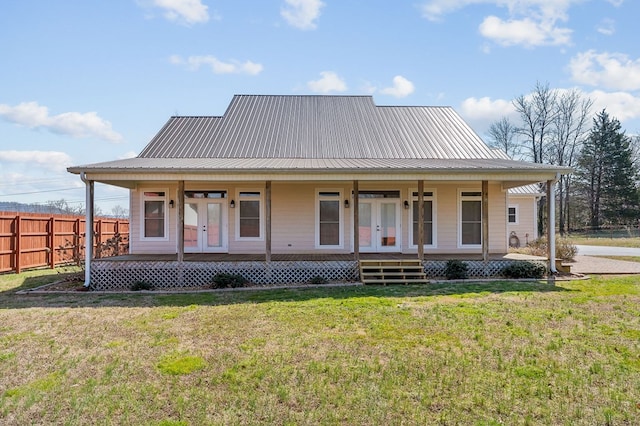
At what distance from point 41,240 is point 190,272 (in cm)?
712

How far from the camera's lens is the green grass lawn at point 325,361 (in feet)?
11.7

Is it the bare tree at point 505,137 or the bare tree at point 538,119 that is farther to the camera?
the bare tree at point 505,137

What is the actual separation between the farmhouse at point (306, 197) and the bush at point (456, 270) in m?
0.68

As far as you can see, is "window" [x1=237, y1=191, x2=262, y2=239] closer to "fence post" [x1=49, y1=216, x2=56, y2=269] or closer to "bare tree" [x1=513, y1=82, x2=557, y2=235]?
"fence post" [x1=49, y1=216, x2=56, y2=269]

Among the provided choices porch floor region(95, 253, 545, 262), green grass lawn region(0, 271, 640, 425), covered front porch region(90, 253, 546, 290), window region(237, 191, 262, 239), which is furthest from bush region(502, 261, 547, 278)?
window region(237, 191, 262, 239)

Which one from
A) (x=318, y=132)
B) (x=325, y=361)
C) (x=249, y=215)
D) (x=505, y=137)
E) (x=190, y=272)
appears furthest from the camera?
(x=505, y=137)

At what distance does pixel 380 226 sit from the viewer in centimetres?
1307

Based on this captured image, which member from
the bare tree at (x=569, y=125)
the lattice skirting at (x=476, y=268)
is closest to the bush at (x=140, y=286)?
the lattice skirting at (x=476, y=268)

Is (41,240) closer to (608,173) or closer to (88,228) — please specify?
(88,228)

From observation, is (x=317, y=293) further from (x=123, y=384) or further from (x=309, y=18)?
(x=309, y=18)

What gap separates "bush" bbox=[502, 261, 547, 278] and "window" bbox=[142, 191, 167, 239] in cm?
1007

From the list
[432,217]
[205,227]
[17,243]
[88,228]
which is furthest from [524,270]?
[17,243]

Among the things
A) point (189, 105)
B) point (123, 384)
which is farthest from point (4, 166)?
point (123, 384)

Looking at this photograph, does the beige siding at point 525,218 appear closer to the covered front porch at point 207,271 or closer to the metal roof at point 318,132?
the metal roof at point 318,132
